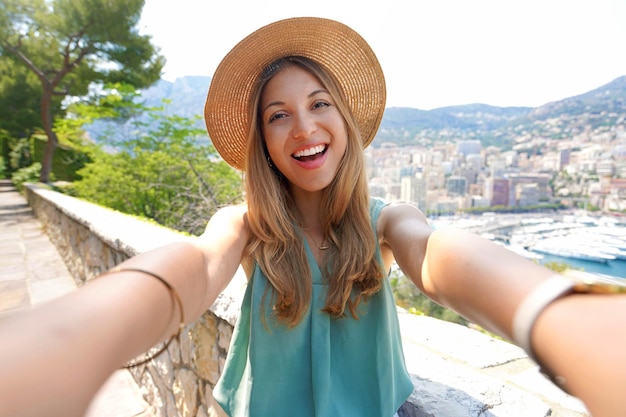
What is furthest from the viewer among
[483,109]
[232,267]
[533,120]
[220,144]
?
[483,109]

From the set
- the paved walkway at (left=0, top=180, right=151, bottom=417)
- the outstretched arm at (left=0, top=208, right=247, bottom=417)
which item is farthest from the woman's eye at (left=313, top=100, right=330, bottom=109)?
the paved walkway at (left=0, top=180, right=151, bottom=417)

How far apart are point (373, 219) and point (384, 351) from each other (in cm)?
42

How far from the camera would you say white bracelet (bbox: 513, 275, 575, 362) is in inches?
19.9

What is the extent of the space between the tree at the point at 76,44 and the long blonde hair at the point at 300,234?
16.3 metres

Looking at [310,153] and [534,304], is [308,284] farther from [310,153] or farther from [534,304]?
[534,304]

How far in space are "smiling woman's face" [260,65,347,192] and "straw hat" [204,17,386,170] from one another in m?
0.12

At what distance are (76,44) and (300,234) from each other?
1776 centimetres

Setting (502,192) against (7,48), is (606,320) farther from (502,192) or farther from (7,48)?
(7,48)

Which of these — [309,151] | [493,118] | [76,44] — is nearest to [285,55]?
[309,151]

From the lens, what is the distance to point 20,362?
0.41 meters

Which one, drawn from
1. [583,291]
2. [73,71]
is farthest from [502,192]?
[73,71]

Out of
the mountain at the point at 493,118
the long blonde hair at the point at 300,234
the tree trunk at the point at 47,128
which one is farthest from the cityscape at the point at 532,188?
the tree trunk at the point at 47,128

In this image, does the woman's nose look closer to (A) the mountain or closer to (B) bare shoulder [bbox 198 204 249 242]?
(B) bare shoulder [bbox 198 204 249 242]

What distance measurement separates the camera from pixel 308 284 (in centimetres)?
116
